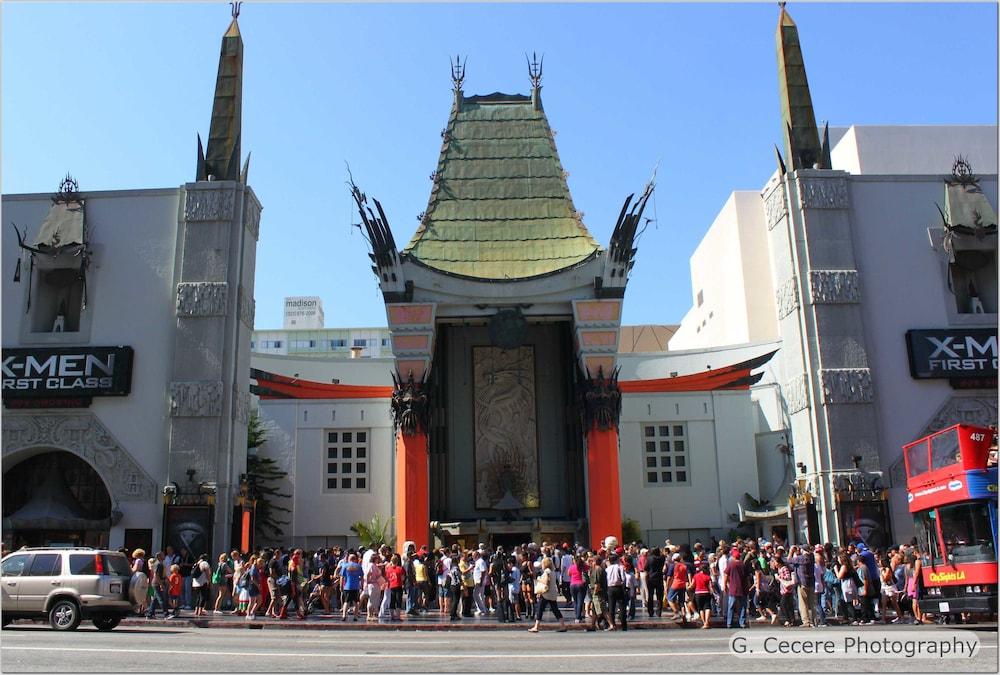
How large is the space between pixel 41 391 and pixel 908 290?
23.8 m

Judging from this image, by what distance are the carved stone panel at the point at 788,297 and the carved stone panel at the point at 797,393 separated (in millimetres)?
1952

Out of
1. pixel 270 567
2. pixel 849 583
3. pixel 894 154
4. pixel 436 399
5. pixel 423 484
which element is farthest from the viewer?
pixel 894 154

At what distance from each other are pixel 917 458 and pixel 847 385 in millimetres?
8046

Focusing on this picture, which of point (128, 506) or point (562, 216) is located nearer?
point (128, 506)

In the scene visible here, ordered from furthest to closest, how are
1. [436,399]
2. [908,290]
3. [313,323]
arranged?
[313,323]
[436,399]
[908,290]

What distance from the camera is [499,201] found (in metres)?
34.6

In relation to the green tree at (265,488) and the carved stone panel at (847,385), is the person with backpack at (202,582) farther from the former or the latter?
the carved stone panel at (847,385)

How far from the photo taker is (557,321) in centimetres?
3356

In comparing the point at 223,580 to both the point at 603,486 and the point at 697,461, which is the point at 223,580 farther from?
the point at 697,461

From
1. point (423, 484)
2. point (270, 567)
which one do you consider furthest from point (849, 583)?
point (423, 484)

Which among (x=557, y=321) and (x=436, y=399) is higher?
(x=557, y=321)

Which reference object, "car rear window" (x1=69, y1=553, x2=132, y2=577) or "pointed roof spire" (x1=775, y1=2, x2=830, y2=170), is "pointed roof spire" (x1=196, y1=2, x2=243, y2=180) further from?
"pointed roof spire" (x1=775, y1=2, x2=830, y2=170)

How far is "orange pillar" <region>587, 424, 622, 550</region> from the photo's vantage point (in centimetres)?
2989

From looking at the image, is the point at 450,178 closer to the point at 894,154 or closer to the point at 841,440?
the point at 841,440
